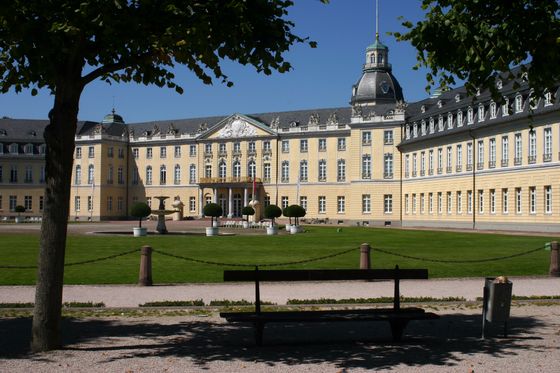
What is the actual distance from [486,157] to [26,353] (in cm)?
4530

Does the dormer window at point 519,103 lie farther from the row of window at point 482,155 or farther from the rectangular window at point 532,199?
the rectangular window at point 532,199

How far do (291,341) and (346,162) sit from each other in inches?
2444

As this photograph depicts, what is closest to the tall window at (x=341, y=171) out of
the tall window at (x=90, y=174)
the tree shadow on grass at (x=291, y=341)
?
the tall window at (x=90, y=174)

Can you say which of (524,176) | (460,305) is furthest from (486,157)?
(460,305)

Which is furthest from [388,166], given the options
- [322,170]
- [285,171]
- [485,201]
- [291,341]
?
[291,341]

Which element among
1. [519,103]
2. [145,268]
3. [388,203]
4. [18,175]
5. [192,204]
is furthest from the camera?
[18,175]

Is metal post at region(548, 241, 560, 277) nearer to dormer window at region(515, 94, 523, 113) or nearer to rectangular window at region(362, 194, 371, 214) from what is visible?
dormer window at region(515, 94, 523, 113)

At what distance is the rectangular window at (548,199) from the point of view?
4078 cm

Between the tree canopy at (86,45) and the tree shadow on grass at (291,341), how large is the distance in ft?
2.79

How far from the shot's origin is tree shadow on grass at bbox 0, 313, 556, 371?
745 cm

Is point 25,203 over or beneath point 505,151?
beneath

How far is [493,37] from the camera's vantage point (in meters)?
9.08

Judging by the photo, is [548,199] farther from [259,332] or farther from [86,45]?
[86,45]

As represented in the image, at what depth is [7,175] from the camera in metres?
81.7
